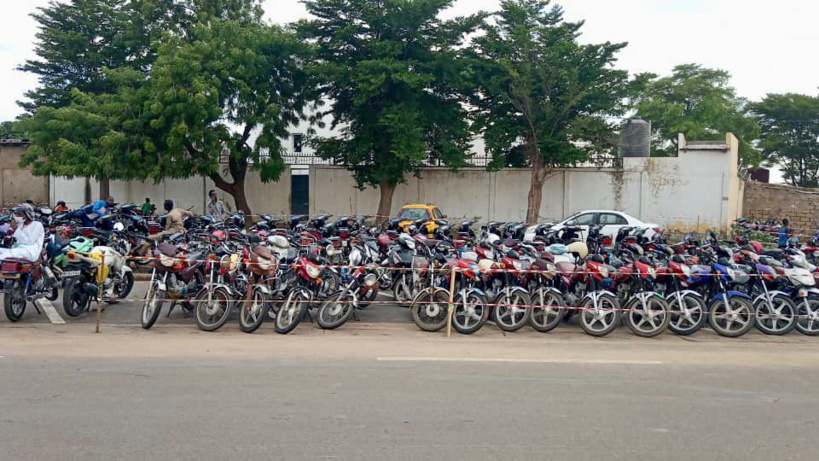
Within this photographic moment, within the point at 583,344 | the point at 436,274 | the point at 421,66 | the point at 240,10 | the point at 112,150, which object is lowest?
the point at 583,344

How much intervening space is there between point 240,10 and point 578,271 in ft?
74.4

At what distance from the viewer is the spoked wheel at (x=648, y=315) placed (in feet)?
32.3

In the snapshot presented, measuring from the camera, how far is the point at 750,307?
9.84 meters

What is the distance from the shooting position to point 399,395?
6.68m

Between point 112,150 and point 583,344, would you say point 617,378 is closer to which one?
point 583,344

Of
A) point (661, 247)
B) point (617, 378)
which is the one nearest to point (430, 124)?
point (661, 247)

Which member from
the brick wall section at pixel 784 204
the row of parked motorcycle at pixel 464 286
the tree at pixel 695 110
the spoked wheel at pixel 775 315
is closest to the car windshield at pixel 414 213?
the row of parked motorcycle at pixel 464 286

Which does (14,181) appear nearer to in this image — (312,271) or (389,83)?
(389,83)

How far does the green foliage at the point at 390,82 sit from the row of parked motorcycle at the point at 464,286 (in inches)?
545

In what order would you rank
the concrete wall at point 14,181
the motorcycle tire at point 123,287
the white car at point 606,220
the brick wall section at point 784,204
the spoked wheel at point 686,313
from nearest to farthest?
1. the spoked wheel at point 686,313
2. the motorcycle tire at point 123,287
3. the white car at point 606,220
4. the brick wall section at point 784,204
5. the concrete wall at point 14,181

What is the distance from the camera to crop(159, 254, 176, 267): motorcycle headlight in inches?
392

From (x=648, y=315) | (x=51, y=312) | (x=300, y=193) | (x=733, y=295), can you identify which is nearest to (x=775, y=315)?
(x=733, y=295)

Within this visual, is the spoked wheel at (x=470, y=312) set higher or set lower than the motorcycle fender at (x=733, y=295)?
lower

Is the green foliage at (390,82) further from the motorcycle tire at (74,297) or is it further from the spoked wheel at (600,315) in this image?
the spoked wheel at (600,315)
